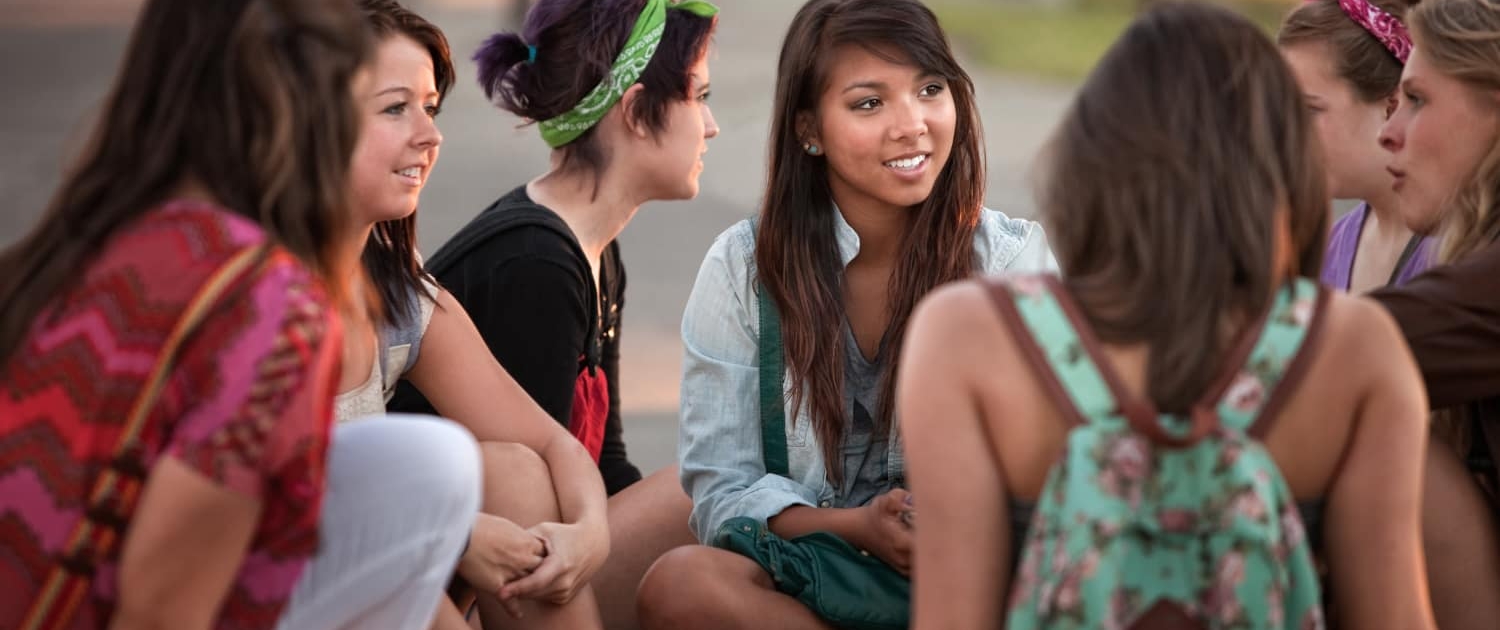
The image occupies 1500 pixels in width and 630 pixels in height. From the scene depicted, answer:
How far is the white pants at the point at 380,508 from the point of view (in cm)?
232

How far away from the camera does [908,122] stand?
11.3 ft

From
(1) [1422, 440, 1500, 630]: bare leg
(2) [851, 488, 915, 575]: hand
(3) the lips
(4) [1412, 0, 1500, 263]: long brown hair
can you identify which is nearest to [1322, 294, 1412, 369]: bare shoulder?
(1) [1422, 440, 1500, 630]: bare leg

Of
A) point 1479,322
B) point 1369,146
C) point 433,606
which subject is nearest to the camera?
point 433,606

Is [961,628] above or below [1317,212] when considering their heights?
below

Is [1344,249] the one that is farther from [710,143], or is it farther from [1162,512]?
[710,143]

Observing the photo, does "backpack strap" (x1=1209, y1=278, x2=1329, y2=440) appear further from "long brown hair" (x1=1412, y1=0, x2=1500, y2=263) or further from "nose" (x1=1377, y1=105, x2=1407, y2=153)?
"nose" (x1=1377, y1=105, x2=1407, y2=153)

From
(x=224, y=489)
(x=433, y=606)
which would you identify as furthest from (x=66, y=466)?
(x=433, y=606)

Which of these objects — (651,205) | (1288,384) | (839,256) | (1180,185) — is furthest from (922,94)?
(651,205)

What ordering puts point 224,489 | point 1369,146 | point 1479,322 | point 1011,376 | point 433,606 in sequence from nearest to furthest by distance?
point 224,489 < point 1011,376 < point 433,606 < point 1479,322 < point 1369,146

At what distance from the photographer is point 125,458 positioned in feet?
6.47

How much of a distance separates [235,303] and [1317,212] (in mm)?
1294

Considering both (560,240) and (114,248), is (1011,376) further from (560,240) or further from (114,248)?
Result: (560,240)

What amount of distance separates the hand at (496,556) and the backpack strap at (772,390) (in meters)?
0.62

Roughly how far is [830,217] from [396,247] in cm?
86
